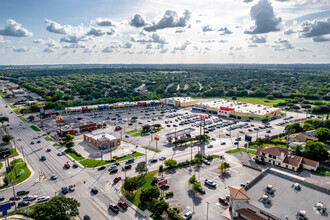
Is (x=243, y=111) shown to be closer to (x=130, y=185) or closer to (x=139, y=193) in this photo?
(x=139, y=193)

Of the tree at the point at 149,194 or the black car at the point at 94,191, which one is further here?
the black car at the point at 94,191

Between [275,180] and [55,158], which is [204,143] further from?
[55,158]

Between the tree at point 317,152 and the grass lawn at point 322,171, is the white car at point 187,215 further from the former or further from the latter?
the tree at point 317,152

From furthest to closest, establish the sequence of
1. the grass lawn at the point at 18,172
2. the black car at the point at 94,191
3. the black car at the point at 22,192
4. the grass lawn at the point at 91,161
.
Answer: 1. the grass lawn at the point at 91,161
2. the grass lawn at the point at 18,172
3. the black car at the point at 94,191
4. the black car at the point at 22,192

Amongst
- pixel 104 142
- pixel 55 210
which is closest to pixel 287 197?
pixel 55 210

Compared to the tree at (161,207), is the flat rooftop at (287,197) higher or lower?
higher

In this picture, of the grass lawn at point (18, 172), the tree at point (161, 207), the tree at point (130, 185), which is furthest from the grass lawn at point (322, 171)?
the grass lawn at point (18, 172)
